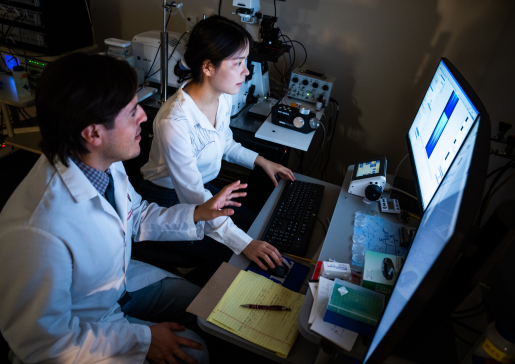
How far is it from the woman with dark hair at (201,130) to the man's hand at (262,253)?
18 mm

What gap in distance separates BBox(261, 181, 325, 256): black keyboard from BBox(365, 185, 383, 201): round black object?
0.19 metres

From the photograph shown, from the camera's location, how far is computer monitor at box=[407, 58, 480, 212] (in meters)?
0.98

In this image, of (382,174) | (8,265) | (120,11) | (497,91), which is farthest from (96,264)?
(120,11)

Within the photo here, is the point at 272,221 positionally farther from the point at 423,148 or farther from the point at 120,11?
the point at 120,11

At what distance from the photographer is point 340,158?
103 inches

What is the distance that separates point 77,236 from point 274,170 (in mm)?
926

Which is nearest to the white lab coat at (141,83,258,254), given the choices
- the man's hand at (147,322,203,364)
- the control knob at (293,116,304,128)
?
the man's hand at (147,322,203,364)

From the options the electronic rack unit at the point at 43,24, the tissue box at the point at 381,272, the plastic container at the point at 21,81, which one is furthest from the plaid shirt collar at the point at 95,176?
the electronic rack unit at the point at 43,24

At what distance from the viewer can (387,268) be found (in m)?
0.90

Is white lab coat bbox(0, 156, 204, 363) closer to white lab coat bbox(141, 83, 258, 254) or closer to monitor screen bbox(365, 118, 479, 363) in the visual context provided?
white lab coat bbox(141, 83, 258, 254)

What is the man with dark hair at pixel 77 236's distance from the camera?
2.59 ft

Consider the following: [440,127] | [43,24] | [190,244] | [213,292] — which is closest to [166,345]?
[213,292]

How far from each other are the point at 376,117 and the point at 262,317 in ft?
6.12

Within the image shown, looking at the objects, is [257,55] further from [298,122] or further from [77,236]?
[77,236]
